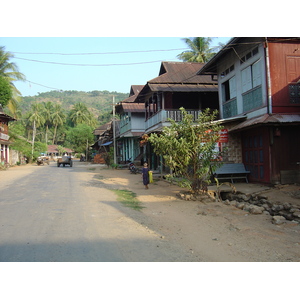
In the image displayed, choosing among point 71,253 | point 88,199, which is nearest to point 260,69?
point 88,199

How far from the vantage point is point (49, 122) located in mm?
81688

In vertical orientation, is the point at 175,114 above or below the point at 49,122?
below

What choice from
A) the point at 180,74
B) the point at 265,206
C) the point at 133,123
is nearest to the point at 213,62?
the point at 180,74

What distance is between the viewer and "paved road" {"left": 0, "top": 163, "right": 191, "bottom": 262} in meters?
4.68

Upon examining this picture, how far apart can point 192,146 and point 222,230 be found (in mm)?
4055

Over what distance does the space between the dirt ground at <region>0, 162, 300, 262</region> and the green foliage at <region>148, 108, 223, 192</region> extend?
1088 millimetres

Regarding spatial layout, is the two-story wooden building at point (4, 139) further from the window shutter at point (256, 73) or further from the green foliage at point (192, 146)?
the window shutter at point (256, 73)

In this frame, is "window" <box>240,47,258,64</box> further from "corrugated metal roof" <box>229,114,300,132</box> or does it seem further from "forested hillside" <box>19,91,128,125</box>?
"forested hillside" <box>19,91,128,125</box>

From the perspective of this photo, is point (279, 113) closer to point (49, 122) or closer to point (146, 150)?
point (146, 150)

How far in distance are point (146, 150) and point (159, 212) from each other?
17495 mm

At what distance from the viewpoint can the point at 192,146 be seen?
10.2 metres

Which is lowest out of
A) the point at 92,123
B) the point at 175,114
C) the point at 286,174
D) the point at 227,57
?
the point at 286,174

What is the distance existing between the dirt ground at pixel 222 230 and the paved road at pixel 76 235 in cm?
46

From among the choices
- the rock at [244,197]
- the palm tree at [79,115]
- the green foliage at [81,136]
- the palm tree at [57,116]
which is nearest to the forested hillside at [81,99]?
the palm tree at [79,115]
